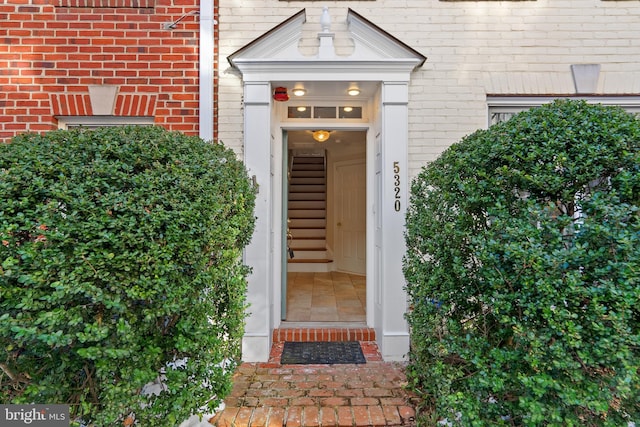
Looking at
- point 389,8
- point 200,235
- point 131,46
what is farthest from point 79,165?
point 389,8

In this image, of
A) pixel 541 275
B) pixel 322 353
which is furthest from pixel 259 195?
pixel 541 275

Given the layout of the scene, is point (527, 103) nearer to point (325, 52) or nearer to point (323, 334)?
point (325, 52)

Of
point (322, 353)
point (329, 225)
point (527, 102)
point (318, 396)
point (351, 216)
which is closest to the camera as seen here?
point (318, 396)

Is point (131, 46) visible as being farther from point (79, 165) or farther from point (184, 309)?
point (184, 309)

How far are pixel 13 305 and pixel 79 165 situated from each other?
702mm

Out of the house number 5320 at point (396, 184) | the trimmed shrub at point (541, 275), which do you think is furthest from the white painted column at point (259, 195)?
the trimmed shrub at point (541, 275)

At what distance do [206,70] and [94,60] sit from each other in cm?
111

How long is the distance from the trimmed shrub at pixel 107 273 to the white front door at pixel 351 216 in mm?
4783

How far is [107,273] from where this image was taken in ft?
5.06

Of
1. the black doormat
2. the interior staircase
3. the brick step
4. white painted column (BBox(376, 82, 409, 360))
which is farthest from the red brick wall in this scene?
the interior staircase

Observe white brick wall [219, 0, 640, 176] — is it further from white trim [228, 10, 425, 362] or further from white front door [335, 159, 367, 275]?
white front door [335, 159, 367, 275]

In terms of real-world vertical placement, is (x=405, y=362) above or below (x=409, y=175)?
below

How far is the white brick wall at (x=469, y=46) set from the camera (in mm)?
3398

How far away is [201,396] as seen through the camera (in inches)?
74.5
